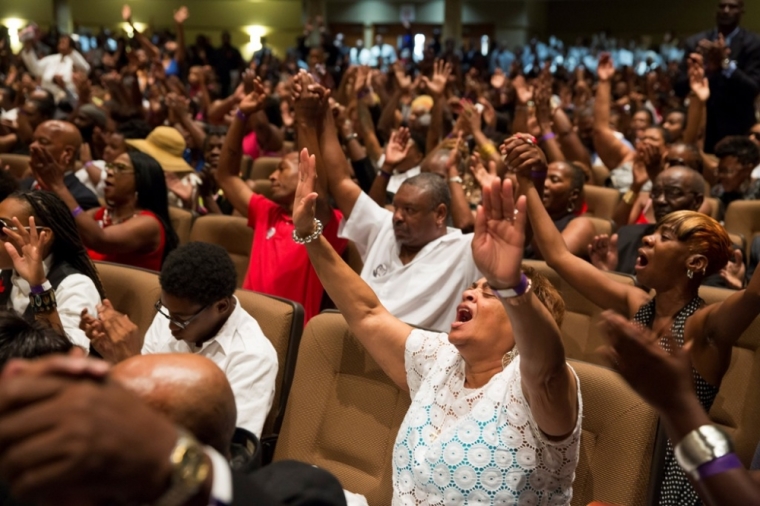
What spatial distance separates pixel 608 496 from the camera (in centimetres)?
203

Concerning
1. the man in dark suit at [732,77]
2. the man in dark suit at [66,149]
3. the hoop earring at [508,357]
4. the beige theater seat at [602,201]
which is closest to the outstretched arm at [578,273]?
the hoop earring at [508,357]

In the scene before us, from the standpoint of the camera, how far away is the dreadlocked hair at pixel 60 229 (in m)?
2.85

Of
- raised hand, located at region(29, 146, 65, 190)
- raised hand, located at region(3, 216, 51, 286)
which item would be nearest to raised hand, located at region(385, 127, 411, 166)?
raised hand, located at region(29, 146, 65, 190)

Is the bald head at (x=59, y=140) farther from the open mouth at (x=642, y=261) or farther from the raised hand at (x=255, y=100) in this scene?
the open mouth at (x=642, y=261)

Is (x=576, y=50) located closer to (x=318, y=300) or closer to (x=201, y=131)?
(x=201, y=131)

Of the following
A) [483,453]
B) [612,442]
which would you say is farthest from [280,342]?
[612,442]

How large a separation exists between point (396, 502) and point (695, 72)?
13.8 ft

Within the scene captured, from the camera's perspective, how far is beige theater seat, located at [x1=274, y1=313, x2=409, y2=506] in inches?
92.4

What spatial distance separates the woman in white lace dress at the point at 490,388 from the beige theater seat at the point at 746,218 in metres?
2.63

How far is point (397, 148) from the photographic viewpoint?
3984 mm

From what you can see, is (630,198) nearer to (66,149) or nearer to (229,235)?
(229,235)

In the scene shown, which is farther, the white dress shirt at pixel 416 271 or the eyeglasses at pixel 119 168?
the eyeglasses at pixel 119 168

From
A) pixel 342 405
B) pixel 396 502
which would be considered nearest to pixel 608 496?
pixel 396 502

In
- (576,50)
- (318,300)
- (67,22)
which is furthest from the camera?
(67,22)
